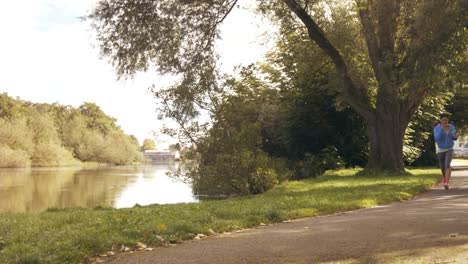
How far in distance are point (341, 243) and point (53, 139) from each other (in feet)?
226

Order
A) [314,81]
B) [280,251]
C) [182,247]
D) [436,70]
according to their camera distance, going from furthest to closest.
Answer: [314,81] < [436,70] < [182,247] < [280,251]

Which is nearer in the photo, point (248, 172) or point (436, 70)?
point (436, 70)

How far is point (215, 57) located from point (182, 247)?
13078 mm

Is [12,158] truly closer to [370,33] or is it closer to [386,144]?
[386,144]

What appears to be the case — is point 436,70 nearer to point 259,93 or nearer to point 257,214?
point 257,214

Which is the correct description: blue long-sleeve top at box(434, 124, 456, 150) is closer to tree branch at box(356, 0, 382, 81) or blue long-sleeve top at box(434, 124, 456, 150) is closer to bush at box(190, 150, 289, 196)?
tree branch at box(356, 0, 382, 81)

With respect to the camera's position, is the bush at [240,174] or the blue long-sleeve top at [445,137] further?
the bush at [240,174]

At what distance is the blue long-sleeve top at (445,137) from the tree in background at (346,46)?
1502 millimetres

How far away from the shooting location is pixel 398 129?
21.6 m

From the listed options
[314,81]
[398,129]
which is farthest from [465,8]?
[314,81]

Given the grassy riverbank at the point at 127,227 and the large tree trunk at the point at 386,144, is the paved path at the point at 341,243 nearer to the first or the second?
the grassy riverbank at the point at 127,227

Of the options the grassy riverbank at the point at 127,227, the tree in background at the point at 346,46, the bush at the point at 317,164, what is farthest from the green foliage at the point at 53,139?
the grassy riverbank at the point at 127,227

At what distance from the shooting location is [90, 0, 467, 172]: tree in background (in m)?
14.1

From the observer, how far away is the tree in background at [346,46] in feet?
46.2
